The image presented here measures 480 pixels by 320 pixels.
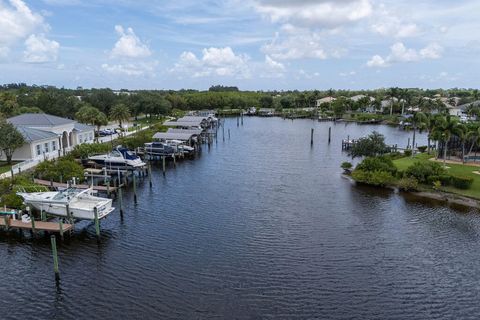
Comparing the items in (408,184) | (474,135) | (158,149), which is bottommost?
(408,184)

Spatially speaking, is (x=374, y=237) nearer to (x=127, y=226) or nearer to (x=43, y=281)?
(x=127, y=226)

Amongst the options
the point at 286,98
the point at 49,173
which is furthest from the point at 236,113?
the point at 49,173

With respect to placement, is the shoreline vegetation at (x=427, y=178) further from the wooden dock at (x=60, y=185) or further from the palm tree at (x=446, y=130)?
the wooden dock at (x=60, y=185)

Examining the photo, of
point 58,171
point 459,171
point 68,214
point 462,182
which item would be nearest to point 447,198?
point 462,182

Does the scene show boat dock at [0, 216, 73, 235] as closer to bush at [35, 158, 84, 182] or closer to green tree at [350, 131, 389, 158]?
bush at [35, 158, 84, 182]

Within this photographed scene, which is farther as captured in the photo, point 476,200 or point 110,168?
point 110,168

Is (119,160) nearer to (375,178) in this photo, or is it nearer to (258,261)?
(258,261)
